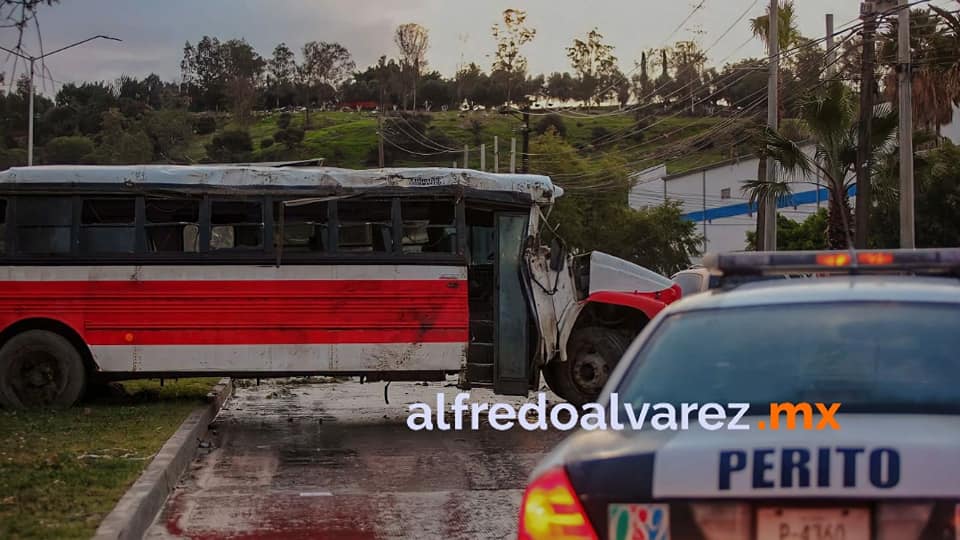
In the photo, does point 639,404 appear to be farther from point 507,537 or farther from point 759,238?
point 759,238

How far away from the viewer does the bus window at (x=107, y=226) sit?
15477 mm

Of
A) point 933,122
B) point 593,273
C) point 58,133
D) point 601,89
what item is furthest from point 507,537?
point 601,89

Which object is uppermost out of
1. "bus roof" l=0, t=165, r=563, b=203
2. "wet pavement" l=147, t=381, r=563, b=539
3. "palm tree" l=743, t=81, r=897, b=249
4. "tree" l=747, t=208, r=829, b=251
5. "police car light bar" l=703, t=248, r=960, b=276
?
Result: "palm tree" l=743, t=81, r=897, b=249

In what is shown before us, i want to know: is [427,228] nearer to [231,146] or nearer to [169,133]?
[169,133]

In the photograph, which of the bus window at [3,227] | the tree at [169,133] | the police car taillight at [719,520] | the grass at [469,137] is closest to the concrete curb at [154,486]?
the bus window at [3,227]

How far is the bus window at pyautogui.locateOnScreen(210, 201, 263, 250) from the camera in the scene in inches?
613

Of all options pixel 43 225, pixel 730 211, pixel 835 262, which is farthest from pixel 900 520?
pixel 730 211

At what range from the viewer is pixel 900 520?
4.07 m

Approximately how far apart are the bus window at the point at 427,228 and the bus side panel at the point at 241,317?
1.52 ft

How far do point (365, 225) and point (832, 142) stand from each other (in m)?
16.5

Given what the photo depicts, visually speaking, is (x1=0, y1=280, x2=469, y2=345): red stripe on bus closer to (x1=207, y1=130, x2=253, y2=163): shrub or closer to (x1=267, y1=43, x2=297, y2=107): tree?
(x1=207, y1=130, x2=253, y2=163): shrub

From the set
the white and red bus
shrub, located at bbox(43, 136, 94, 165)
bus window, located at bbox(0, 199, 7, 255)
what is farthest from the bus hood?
shrub, located at bbox(43, 136, 94, 165)

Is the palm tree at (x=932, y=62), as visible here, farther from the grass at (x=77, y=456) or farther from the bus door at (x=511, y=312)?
the grass at (x=77, y=456)

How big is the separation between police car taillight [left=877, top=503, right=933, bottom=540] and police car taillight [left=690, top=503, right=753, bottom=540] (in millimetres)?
406
